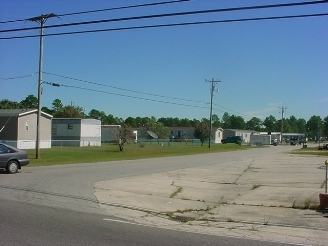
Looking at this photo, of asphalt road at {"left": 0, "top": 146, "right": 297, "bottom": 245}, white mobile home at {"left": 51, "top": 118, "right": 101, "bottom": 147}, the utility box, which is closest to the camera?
asphalt road at {"left": 0, "top": 146, "right": 297, "bottom": 245}

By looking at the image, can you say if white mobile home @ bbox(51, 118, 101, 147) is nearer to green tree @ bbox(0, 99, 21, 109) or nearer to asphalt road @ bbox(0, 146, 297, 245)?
green tree @ bbox(0, 99, 21, 109)

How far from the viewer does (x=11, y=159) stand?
819 inches

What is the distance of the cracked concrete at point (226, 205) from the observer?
952 centimetres

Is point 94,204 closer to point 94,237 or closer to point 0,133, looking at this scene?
point 94,237

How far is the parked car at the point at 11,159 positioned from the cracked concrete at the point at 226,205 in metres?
5.72

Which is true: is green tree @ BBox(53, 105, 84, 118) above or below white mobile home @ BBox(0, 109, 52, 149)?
above

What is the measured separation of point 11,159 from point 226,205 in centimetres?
1221

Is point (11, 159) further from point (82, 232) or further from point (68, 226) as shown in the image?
point (82, 232)

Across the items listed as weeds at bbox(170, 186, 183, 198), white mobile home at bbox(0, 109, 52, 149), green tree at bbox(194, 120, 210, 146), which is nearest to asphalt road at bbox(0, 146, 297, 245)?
weeds at bbox(170, 186, 183, 198)

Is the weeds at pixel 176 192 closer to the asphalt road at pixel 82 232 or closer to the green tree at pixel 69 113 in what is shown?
the asphalt road at pixel 82 232

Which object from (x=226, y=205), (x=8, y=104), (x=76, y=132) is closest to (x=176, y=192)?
(x=226, y=205)

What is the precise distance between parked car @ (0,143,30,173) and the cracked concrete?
225 inches

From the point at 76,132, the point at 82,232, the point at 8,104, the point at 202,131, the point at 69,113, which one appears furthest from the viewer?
the point at 69,113

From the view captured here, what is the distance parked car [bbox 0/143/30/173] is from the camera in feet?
67.3
